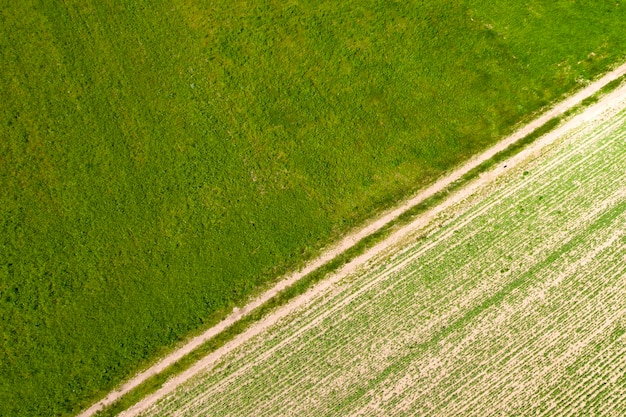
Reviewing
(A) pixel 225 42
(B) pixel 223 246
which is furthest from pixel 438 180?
(A) pixel 225 42

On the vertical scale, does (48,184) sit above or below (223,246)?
above

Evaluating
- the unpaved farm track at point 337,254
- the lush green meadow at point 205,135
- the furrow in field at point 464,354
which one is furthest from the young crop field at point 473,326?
the lush green meadow at point 205,135

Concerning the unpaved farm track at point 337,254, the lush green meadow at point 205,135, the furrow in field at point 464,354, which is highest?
the lush green meadow at point 205,135

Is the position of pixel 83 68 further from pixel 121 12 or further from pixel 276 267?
pixel 276 267

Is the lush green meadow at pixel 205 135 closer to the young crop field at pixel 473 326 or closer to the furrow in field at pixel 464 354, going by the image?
the young crop field at pixel 473 326

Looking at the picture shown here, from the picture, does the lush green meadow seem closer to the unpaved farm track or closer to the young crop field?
the unpaved farm track

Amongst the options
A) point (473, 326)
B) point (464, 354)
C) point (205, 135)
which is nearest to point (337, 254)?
point (473, 326)
